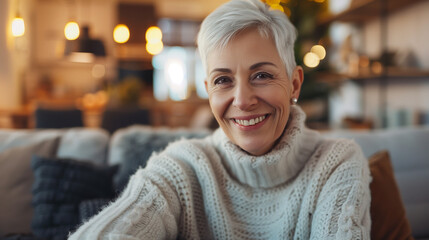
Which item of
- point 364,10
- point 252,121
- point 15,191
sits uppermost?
point 364,10

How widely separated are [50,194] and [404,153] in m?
1.66

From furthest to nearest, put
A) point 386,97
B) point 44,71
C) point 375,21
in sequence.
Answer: point 44,71, point 375,21, point 386,97

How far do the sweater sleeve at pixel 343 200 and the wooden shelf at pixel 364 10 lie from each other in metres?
2.32

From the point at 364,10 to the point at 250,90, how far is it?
281cm

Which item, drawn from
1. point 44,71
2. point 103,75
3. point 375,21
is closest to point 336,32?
point 375,21

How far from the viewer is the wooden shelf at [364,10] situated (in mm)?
3021

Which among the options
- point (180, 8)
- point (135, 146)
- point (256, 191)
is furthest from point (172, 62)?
point (256, 191)

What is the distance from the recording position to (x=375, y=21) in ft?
12.0

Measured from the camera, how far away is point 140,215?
0.92 meters

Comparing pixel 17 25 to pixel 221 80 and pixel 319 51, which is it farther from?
pixel 221 80

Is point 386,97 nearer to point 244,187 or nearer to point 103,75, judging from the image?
point 244,187

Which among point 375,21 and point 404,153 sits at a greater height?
point 375,21

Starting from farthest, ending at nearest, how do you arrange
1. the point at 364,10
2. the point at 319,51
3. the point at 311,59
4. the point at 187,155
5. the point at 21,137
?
the point at 319,51 < the point at 311,59 < the point at 364,10 < the point at 21,137 < the point at 187,155

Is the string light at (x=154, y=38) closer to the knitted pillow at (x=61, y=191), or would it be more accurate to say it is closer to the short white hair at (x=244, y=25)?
the knitted pillow at (x=61, y=191)
